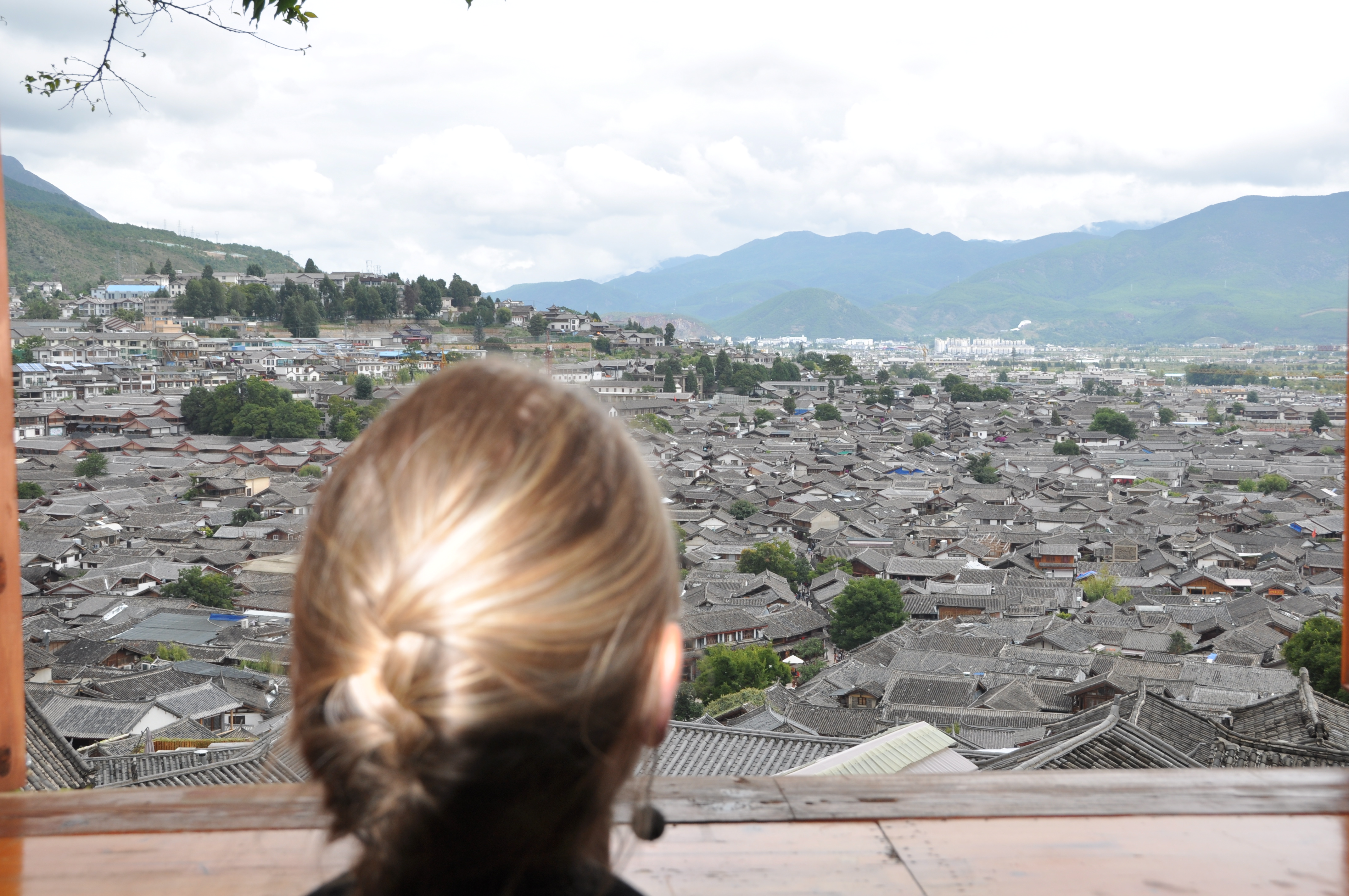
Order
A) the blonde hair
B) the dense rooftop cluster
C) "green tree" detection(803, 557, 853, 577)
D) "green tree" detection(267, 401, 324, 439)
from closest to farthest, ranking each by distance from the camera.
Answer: the blonde hair < the dense rooftop cluster < "green tree" detection(803, 557, 853, 577) < "green tree" detection(267, 401, 324, 439)

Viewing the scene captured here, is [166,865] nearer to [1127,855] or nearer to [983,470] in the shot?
[1127,855]

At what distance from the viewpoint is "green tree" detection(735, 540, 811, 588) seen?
33.6 feet

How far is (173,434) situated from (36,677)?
11.5 metres

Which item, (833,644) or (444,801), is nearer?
(444,801)

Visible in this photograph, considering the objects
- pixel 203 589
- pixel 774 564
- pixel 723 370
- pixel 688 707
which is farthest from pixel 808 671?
pixel 723 370

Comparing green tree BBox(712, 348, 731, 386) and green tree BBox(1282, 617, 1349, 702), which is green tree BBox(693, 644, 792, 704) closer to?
green tree BBox(1282, 617, 1349, 702)

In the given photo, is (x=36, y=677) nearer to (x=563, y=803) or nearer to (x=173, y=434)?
(x=563, y=803)

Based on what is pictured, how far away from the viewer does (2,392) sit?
0.84 metres

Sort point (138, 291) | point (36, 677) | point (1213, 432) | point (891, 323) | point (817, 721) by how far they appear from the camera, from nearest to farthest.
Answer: point (817, 721) < point (36, 677) < point (1213, 432) < point (138, 291) < point (891, 323)

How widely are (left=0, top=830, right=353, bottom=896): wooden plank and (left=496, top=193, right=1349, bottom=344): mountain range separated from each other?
32442 mm

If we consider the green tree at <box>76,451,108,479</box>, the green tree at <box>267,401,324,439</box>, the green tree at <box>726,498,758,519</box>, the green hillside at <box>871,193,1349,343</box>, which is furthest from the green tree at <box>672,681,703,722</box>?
the green hillside at <box>871,193,1349,343</box>

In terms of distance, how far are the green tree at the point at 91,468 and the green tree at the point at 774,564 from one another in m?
9.83

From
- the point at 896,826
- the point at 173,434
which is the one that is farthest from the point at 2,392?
the point at 173,434

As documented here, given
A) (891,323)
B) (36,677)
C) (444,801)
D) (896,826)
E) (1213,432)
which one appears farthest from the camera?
(891,323)
